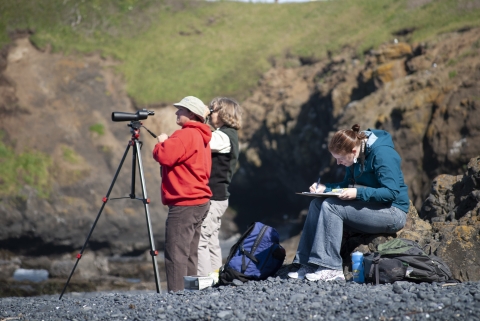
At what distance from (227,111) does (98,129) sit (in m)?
20.2

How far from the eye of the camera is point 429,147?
17156mm

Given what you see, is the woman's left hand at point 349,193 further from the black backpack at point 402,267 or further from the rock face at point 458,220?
the rock face at point 458,220

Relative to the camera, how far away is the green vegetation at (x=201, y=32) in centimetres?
2917

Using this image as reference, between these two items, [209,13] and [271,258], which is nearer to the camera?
[271,258]

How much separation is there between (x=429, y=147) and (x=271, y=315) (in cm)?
1338

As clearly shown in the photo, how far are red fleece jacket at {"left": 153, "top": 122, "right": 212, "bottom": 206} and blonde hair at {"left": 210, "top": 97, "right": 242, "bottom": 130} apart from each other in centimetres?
44

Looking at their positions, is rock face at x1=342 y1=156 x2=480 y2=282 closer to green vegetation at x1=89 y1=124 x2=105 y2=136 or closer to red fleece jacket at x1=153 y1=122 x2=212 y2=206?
red fleece jacket at x1=153 y1=122 x2=212 y2=206

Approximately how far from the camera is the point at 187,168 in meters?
7.00

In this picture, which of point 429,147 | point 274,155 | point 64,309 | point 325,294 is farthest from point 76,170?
point 325,294

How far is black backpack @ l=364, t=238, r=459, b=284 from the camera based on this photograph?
5871 mm

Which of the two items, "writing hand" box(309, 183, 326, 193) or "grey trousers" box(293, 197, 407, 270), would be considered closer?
"grey trousers" box(293, 197, 407, 270)

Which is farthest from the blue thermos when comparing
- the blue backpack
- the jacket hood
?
the jacket hood

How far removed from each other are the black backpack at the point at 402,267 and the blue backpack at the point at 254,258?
124cm

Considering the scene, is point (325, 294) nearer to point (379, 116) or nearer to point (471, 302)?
point (471, 302)
